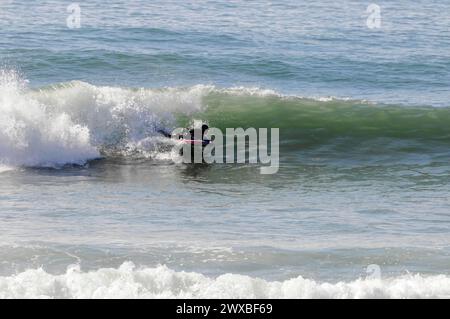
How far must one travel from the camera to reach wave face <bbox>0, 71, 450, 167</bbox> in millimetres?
17750

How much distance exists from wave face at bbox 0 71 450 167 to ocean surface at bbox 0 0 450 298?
44 millimetres

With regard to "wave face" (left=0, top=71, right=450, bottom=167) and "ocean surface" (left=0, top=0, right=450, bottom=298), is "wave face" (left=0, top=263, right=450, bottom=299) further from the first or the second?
"wave face" (left=0, top=71, right=450, bottom=167)

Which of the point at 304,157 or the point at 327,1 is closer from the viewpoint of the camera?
the point at 304,157

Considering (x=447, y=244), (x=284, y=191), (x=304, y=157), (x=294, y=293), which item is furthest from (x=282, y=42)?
(x=294, y=293)

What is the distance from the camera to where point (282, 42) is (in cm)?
2836

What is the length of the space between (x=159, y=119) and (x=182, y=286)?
32.7 ft

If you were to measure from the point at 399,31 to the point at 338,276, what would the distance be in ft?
69.6

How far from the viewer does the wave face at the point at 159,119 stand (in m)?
17.8

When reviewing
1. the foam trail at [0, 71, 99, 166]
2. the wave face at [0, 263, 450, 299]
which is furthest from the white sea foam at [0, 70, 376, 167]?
the wave face at [0, 263, 450, 299]

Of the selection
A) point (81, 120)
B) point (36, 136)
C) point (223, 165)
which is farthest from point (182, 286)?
point (81, 120)

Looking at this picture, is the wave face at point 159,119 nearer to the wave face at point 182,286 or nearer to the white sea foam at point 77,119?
the white sea foam at point 77,119

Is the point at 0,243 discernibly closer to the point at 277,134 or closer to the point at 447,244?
the point at 447,244

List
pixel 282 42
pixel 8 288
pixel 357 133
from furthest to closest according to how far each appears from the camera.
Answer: pixel 282 42, pixel 357 133, pixel 8 288

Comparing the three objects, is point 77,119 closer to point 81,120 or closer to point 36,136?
point 81,120
